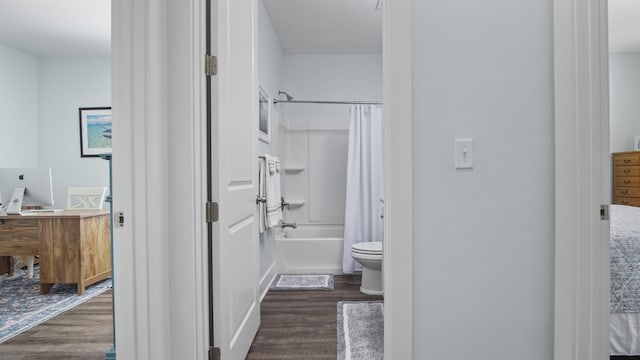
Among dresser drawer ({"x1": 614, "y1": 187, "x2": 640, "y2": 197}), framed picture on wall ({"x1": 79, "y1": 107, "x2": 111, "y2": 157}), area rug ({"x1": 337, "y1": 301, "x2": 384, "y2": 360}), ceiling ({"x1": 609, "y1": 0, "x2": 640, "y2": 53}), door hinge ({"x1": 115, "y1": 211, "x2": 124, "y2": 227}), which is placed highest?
ceiling ({"x1": 609, "y1": 0, "x2": 640, "y2": 53})

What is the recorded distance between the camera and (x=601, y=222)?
50.9 inches

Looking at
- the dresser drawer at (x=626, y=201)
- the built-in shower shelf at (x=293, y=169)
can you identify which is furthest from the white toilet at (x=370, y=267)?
the dresser drawer at (x=626, y=201)

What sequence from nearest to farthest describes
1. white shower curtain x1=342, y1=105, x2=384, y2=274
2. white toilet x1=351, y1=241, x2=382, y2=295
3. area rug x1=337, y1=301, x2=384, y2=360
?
area rug x1=337, y1=301, x2=384, y2=360 < white toilet x1=351, y1=241, x2=382, y2=295 < white shower curtain x1=342, y1=105, x2=384, y2=274

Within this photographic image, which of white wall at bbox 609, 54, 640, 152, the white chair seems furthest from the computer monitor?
white wall at bbox 609, 54, 640, 152

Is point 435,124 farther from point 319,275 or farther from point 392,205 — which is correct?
point 319,275

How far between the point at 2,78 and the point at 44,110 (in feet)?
1.99

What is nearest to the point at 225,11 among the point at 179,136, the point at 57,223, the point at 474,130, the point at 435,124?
the point at 179,136

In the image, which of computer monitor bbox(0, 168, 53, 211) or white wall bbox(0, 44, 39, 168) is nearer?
computer monitor bbox(0, 168, 53, 211)

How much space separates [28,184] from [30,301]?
1.10 m

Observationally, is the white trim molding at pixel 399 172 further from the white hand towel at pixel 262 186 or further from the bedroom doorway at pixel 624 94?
the bedroom doorway at pixel 624 94

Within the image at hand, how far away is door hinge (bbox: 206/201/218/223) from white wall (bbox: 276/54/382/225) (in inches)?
124

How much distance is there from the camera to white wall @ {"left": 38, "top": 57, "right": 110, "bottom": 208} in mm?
5219

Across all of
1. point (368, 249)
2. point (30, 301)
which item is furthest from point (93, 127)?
point (368, 249)

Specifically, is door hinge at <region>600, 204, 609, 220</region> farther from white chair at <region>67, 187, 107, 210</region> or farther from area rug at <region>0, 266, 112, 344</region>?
white chair at <region>67, 187, 107, 210</region>
